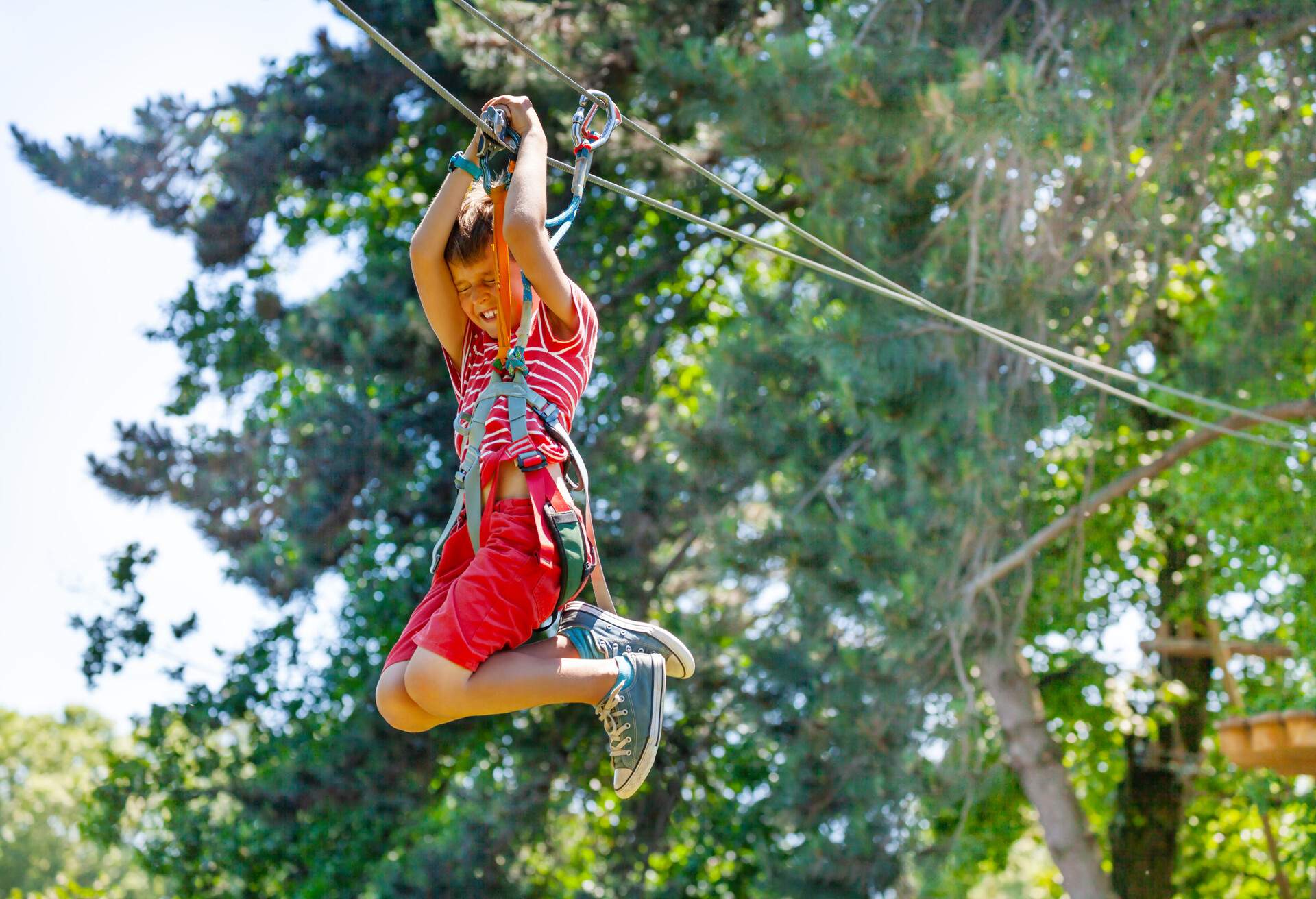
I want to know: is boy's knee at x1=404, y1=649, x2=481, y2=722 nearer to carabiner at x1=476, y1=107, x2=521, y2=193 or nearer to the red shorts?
the red shorts

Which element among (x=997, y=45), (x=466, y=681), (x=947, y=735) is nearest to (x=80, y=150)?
(x=997, y=45)

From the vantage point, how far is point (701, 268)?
1235 cm

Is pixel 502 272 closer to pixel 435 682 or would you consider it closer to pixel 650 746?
pixel 435 682

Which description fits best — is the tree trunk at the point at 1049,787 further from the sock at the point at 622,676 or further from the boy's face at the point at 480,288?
the boy's face at the point at 480,288

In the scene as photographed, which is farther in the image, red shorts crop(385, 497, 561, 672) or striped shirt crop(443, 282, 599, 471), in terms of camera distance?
striped shirt crop(443, 282, 599, 471)

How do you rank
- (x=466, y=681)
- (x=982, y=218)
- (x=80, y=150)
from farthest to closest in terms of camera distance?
(x=80, y=150), (x=982, y=218), (x=466, y=681)

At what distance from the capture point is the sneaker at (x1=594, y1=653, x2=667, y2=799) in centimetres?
288

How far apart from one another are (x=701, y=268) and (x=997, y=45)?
504 centimetres

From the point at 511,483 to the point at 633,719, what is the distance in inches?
21.3

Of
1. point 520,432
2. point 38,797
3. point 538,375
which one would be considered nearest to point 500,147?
point 538,375

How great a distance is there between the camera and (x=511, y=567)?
2.82 m

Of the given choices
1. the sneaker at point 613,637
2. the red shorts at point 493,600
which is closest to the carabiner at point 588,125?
the red shorts at point 493,600

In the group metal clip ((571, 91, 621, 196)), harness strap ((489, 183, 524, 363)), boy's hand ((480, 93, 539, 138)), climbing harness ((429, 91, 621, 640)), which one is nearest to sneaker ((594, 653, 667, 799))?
climbing harness ((429, 91, 621, 640))

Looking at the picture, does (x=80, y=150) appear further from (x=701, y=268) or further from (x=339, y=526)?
(x=701, y=268)
